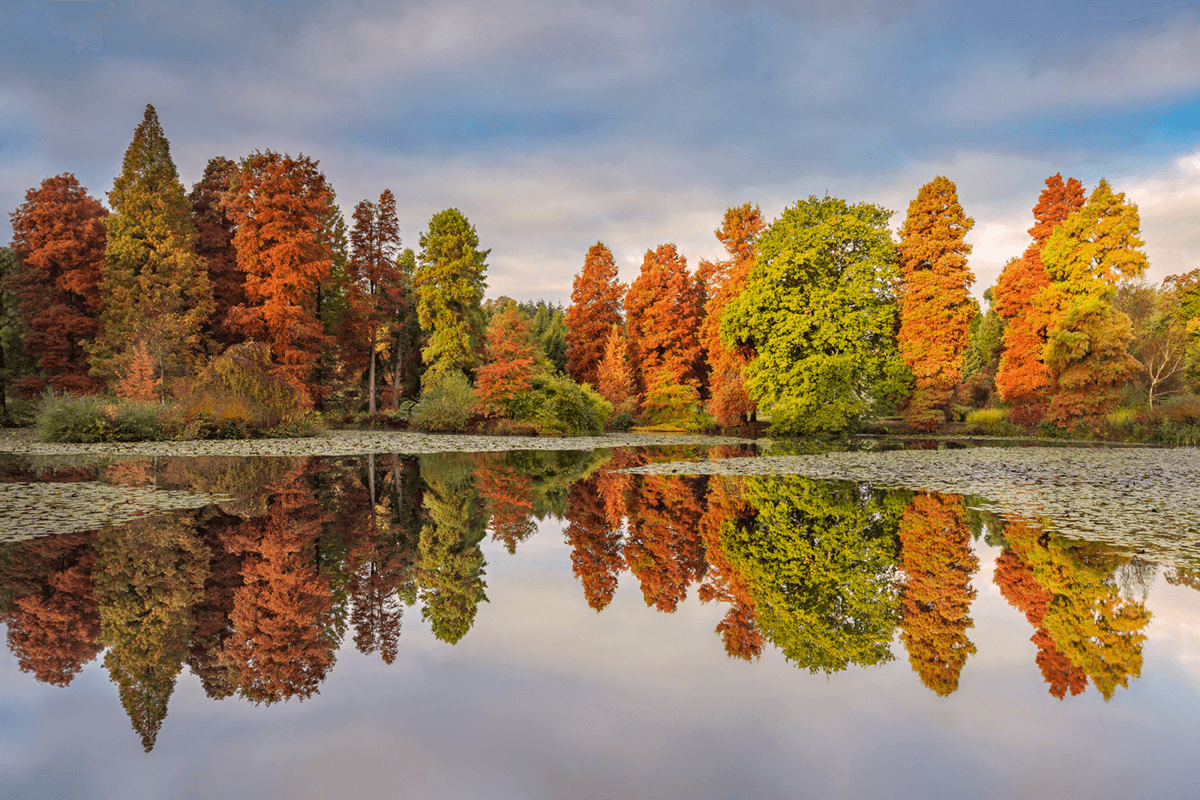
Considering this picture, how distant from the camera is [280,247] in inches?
984

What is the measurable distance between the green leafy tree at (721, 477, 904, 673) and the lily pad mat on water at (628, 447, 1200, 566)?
2003mm

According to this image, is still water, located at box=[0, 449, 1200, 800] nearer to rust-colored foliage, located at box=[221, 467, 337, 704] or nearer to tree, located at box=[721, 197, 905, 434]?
rust-colored foliage, located at box=[221, 467, 337, 704]

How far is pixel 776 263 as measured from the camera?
2452 centimetres

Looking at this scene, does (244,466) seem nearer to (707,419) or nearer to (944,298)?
(707,419)

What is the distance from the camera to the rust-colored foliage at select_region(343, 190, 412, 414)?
30.2 meters

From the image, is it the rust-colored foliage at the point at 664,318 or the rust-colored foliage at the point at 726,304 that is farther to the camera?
the rust-colored foliage at the point at 664,318

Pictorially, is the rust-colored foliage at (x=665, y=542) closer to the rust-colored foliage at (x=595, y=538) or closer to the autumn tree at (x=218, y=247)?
the rust-colored foliage at (x=595, y=538)

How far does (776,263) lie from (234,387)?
20195 millimetres

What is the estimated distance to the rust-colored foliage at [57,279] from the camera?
85.0 feet

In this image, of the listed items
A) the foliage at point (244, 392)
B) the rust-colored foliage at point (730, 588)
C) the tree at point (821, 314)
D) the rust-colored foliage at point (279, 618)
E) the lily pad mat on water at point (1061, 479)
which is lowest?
the rust-colored foliage at point (279, 618)

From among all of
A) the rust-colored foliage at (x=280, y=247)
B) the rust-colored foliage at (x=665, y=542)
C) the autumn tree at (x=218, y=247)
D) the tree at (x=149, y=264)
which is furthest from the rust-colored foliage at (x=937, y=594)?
the autumn tree at (x=218, y=247)

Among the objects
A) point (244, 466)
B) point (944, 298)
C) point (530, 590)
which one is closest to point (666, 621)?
point (530, 590)

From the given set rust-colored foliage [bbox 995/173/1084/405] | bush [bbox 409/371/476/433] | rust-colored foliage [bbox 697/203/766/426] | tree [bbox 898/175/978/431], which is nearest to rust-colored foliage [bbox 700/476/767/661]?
bush [bbox 409/371/476/433]

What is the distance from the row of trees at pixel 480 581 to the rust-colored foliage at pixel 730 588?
1.0 inches
